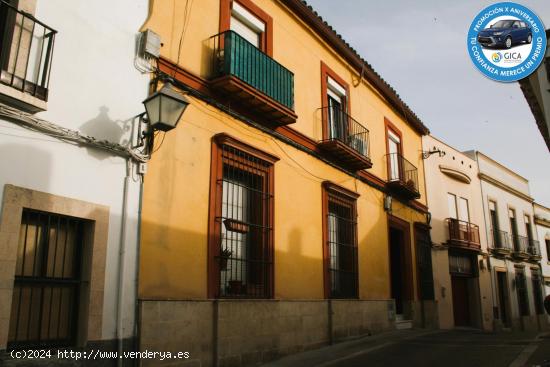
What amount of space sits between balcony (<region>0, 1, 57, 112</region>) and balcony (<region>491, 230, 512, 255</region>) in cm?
1837

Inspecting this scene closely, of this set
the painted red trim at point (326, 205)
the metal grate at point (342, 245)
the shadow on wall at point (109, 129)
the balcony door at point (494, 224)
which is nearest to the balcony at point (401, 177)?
the painted red trim at point (326, 205)

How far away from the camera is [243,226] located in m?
7.95

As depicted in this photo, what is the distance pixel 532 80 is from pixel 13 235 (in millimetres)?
11666

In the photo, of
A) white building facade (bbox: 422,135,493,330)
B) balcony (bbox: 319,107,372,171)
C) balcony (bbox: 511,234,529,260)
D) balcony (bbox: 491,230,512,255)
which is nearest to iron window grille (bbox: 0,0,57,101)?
balcony (bbox: 319,107,372,171)

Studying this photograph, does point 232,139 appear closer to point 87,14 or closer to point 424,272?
point 87,14

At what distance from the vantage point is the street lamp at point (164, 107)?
19.4 ft

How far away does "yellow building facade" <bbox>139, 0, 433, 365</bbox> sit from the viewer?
6664 mm

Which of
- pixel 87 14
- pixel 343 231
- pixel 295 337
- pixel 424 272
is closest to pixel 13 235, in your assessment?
pixel 87 14

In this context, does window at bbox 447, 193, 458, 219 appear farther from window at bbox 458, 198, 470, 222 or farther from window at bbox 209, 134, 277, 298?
window at bbox 209, 134, 277, 298

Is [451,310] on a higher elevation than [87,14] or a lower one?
lower

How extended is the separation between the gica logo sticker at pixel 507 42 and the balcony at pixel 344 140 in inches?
126

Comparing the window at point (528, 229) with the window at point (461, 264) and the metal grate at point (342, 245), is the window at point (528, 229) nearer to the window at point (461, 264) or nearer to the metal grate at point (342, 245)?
the window at point (461, 264)

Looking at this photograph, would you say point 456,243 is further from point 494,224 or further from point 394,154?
point 494,224

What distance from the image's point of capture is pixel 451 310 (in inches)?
640
